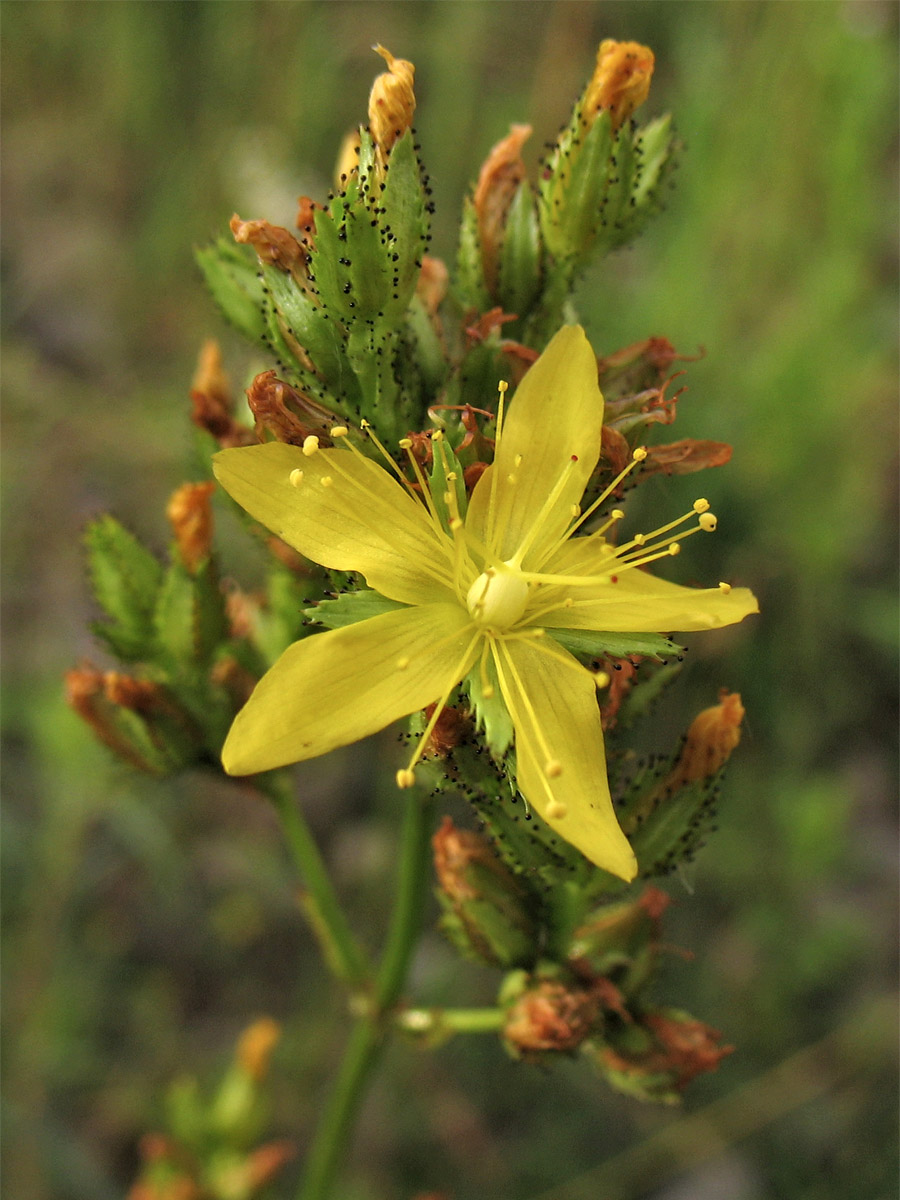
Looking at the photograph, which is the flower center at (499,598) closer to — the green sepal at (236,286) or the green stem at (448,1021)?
the green sepal at (236,286)

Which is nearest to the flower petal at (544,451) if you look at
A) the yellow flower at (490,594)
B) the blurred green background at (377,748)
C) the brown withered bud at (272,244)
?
the yellow flower at (490,594)

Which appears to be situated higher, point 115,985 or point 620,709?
point 620,709

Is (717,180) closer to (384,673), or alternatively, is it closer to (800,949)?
(800,949)

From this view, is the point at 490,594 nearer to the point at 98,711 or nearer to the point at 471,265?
the point at 471,265

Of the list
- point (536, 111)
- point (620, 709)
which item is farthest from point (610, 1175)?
point (536, 111)

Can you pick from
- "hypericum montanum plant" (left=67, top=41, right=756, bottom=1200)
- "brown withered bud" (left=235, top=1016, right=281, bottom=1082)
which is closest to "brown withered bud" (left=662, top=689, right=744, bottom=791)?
"hypericum montanum plant" (left=67, top=41, right=756, bottom=1200)

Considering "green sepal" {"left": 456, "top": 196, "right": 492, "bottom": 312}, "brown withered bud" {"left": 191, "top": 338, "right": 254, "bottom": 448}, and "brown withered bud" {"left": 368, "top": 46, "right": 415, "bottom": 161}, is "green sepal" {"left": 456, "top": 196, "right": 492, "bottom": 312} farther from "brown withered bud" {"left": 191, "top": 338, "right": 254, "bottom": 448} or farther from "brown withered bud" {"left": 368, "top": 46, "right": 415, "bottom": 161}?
"brown withered bud" {"left": 191, "top": 338, "right": 254, "bottom": 448}
